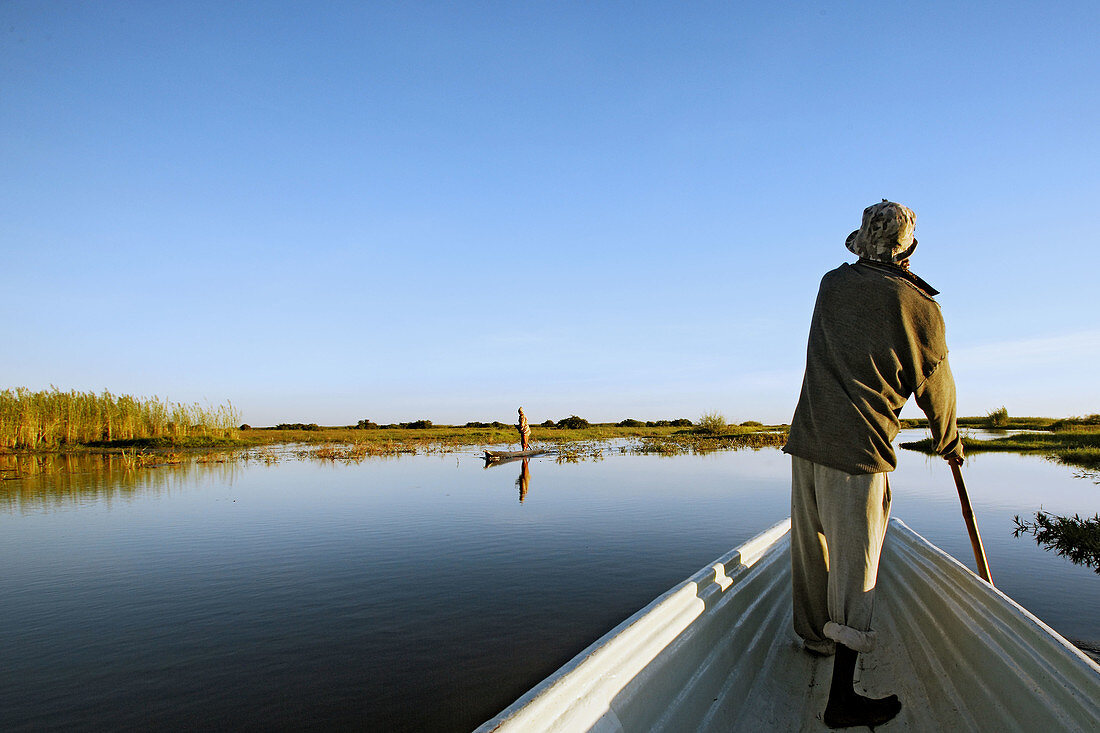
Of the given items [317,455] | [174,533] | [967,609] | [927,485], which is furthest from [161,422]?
[967,609]

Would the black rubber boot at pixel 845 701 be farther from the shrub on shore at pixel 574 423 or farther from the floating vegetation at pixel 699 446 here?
the shrub on shore at pixel 574 423

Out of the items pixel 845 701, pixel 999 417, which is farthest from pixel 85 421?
pixel 999 417

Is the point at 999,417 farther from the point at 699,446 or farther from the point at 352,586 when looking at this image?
the point at 352,586

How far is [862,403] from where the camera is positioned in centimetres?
210

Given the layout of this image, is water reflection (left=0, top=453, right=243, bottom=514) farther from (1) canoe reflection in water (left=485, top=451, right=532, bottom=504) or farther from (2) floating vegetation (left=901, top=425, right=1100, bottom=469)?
(2) floating vegetation (left=901, top=425, right=1100, bottom=469)

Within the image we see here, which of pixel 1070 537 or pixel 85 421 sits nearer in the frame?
pixel 1070 537

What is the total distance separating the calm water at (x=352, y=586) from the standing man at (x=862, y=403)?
245 cm

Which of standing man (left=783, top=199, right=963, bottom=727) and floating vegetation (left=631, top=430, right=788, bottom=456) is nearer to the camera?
standing man (left=783, top=199, right=963, bottom=727)

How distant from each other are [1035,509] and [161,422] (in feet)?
117

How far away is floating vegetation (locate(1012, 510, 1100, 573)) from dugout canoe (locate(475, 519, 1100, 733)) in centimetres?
613

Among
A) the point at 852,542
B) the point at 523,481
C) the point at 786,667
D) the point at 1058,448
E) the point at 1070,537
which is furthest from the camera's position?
the point at 1058,448

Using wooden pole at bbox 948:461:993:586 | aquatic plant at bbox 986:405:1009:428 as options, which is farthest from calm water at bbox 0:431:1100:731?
aquatic plant at bbox 986:405:1009:428

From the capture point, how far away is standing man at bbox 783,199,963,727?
208cm

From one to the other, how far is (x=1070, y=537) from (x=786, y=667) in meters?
7.76
